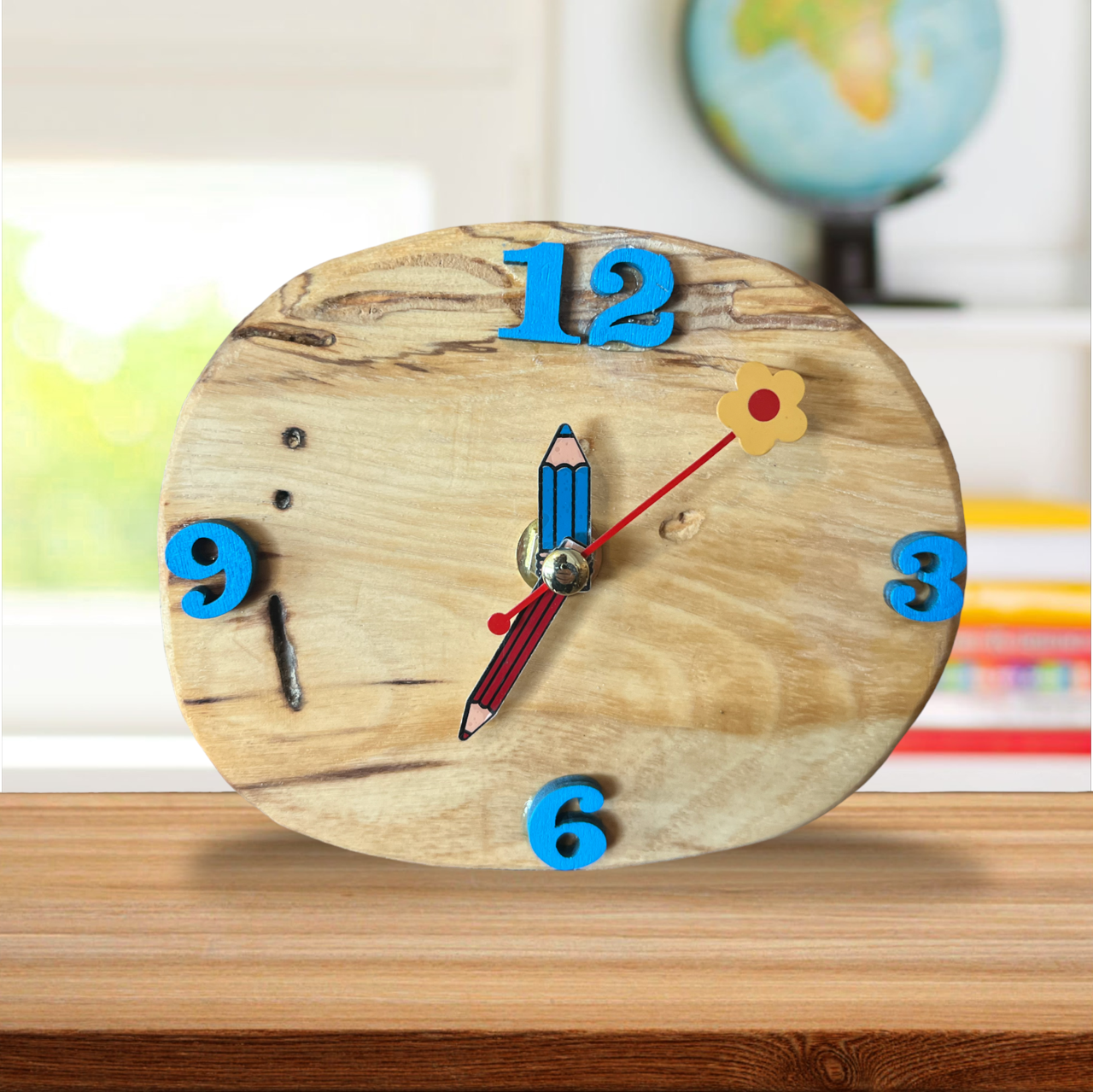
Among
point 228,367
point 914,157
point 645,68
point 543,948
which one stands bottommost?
point 543,948

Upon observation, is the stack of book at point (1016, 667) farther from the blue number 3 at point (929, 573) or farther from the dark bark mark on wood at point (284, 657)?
the dark bark mark on wood at point (284, 657)

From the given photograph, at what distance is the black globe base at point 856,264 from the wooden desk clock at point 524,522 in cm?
103

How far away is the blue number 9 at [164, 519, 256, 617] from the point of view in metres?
0.60

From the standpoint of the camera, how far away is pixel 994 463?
5.65 feet

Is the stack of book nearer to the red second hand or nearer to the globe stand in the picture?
the globe stand

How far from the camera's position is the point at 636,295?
2.00ft

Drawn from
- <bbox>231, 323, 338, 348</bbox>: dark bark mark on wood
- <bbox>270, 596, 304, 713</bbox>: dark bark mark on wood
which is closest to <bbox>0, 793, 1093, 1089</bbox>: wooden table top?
<bbox>270, 596, 304, 713</bbox>: dark bark mark on wood

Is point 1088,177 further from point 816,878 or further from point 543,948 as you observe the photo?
point 543,948

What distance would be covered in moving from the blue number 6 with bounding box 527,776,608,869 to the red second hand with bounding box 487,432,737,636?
11 cm

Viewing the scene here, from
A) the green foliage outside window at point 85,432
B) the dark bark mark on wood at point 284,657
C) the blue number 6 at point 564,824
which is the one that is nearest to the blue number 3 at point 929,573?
the blue number 6 at point 564,824

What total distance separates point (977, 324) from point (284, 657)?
1276 millimetres

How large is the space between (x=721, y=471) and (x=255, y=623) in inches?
11.6

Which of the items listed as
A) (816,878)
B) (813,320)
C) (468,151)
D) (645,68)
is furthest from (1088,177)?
(816,878)

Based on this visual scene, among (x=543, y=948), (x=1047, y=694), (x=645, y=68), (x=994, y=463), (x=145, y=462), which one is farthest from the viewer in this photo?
(x=145, y=462)
